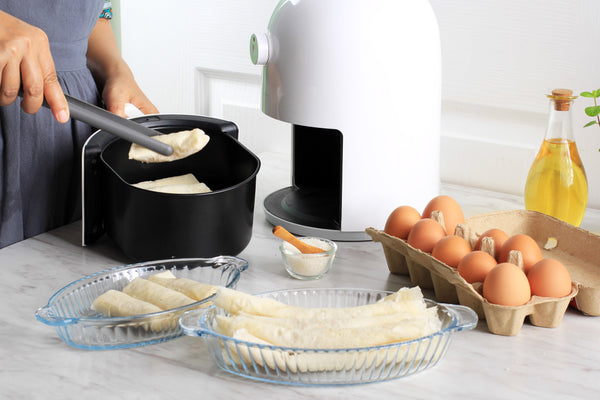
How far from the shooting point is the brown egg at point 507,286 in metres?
0.74

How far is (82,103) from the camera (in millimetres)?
927

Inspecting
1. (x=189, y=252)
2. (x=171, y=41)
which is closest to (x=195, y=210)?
(x=189, y=252)

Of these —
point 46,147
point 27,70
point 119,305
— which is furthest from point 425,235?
point 46,147

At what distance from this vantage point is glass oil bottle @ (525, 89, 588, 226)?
1.04 meters

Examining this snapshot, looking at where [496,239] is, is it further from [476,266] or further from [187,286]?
[187,286]

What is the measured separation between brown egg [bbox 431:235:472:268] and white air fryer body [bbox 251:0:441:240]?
226 millimetres

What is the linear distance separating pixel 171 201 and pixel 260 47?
12.0 inches

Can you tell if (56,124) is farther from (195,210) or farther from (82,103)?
(195,210)

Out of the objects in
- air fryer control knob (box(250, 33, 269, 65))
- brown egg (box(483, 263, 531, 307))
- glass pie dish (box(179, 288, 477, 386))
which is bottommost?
glass pie dish (box(179, 288, 477, 386))

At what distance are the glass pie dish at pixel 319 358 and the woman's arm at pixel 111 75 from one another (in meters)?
0.65

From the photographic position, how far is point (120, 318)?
712mm

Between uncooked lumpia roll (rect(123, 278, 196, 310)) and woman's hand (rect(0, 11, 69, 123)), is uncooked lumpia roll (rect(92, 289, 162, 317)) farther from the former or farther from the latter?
woman's hand (rect(0, 11, 69, 123))

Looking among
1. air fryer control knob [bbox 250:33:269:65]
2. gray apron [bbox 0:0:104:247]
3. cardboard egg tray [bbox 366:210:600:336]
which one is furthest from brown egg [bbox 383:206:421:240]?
gray apron [bbox 0:0:104:247]

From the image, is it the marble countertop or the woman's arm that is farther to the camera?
the woman's arm
